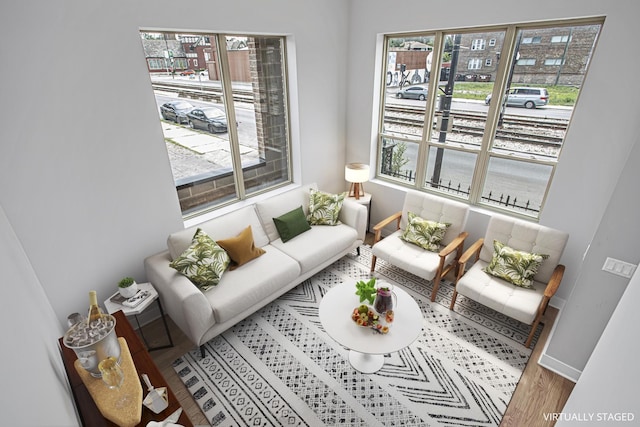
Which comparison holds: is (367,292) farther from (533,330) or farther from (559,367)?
(559,367)

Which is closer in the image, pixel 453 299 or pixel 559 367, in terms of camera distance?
pixel 559 367

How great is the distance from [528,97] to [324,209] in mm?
2412

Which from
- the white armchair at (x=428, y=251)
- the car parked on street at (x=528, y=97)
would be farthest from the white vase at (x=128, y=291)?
the car parked on street at (x=528, y=97)

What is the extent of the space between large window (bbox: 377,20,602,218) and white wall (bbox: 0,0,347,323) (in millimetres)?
1803

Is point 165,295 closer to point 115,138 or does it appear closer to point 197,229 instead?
point 197,229

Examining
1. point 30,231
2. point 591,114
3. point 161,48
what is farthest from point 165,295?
point 591,114

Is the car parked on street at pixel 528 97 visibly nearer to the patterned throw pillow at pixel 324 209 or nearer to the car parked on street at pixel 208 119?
the patterned throw pillow at pixel 324 209

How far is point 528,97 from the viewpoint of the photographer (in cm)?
321

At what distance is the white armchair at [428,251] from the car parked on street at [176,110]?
2.44 meters

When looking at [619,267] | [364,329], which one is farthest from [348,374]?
[619,267]

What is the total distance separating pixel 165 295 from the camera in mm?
2809

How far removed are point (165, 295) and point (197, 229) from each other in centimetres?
65

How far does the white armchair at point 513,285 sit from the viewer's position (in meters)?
2.83

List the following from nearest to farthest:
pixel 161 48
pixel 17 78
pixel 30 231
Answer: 1. pixel 17 78
2. pixel 30 231
3. pixel 161 48
